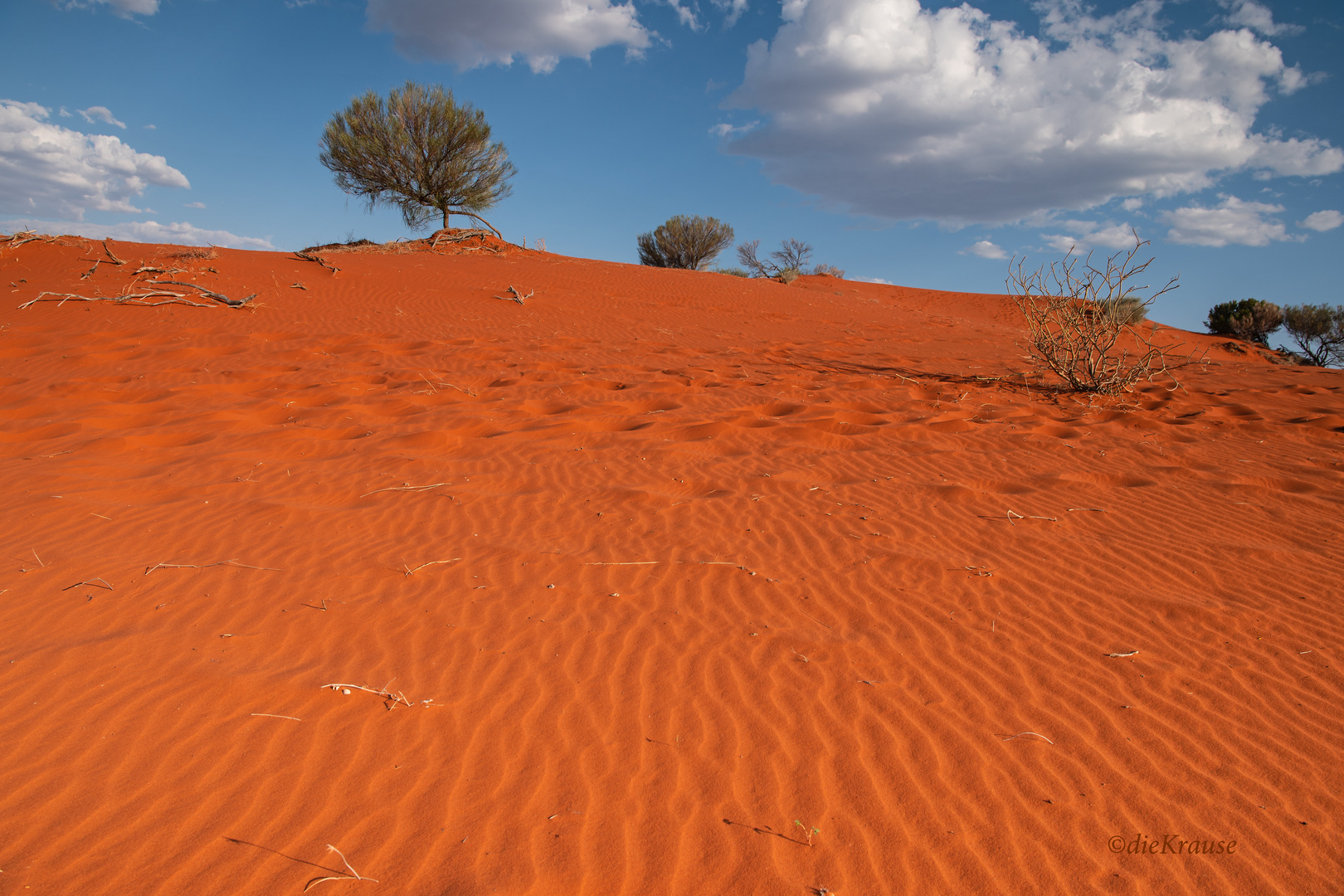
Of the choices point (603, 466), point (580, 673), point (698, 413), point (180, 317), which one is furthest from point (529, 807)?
point (180, 317)

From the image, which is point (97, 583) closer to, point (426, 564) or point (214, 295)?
point (426, 564)

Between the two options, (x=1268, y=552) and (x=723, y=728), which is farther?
(x=1268, y=552)

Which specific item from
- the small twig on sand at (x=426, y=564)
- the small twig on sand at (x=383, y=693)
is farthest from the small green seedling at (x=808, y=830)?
the small twig on sand at (x=426, y=564)

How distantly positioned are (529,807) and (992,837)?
1.47 metres

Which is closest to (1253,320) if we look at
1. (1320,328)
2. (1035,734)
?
(1320,328)

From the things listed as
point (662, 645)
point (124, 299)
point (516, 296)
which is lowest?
point (662, 645)

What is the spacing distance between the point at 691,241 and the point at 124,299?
27308 mm

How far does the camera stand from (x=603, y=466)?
543 cm

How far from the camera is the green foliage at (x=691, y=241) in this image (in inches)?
1364

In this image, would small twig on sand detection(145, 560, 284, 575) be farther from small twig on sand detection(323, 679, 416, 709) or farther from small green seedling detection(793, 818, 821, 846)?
small green seedling detection(793, 818, 821, 846)

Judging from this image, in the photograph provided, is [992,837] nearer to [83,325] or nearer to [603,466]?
[603,466]

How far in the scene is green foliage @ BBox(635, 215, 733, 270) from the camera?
34.7m

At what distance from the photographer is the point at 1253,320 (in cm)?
2431

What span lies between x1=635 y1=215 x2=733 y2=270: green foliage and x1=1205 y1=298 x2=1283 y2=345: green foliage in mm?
21264
